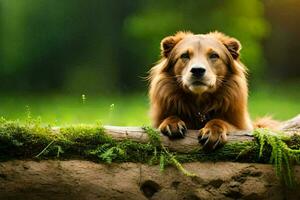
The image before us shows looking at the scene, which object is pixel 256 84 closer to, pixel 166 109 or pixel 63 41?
pixel 63 41

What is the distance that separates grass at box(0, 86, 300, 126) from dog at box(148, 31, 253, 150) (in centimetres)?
299

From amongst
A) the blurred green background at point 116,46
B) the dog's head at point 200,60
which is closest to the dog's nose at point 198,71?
the dog's head at point 200,60

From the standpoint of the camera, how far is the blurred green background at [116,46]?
13117mm

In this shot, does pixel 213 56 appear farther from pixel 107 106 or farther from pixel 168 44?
pixel 107 106

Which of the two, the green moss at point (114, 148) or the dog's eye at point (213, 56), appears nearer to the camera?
the green moss at point (114, 148)

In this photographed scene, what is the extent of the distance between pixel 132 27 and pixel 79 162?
8.14 meters

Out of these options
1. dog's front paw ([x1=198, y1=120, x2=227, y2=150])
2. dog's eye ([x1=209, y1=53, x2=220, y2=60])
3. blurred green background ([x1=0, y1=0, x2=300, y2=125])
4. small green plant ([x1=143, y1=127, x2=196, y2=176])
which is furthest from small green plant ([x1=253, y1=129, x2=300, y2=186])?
blurred green background ([x1=0, y1=0, x2=300, y2=125])

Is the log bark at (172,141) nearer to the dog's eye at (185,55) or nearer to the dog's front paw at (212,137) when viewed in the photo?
the dog's front paw at (212,137)

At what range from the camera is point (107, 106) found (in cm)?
1210

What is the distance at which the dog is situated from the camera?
261 inches

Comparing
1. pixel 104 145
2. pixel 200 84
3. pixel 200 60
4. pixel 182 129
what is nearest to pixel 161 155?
pixel 182 129

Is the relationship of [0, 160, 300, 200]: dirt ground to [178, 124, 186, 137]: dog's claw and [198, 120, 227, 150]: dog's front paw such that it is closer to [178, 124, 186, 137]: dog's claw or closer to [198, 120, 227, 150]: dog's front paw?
[198, 120, 227, 150]: dog's front paw

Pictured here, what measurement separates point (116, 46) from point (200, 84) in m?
8.01

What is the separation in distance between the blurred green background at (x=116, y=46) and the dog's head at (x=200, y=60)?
16.4 ft
